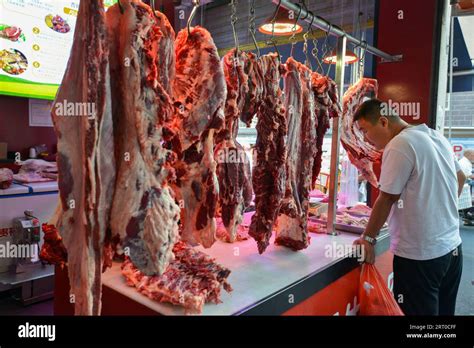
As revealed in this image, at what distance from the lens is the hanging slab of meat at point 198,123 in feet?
6.57

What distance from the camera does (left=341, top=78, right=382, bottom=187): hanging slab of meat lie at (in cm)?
359

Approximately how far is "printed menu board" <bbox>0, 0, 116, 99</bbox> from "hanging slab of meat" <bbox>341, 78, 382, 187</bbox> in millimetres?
3592

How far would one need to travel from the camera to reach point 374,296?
8.93ft

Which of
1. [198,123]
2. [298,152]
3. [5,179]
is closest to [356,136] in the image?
[298,152]

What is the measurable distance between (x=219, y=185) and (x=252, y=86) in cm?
68

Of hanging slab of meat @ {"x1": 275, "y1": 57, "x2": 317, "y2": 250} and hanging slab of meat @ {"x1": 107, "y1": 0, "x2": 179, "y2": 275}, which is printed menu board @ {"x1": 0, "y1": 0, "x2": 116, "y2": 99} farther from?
hanging slab of meat @ {"x1": 107, "y1": 0, "x2": 179, "y2": 275}

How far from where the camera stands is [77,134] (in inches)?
61.7

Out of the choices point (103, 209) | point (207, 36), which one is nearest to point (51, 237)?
point (103, 209)

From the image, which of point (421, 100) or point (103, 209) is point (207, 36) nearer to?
point (103, 209)

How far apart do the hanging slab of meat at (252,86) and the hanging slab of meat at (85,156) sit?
103cm

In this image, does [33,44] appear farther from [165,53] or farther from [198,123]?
[198,123]

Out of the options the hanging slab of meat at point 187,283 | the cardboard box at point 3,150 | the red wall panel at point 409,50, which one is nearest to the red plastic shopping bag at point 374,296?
the hanging slab of meat at point 187,283
